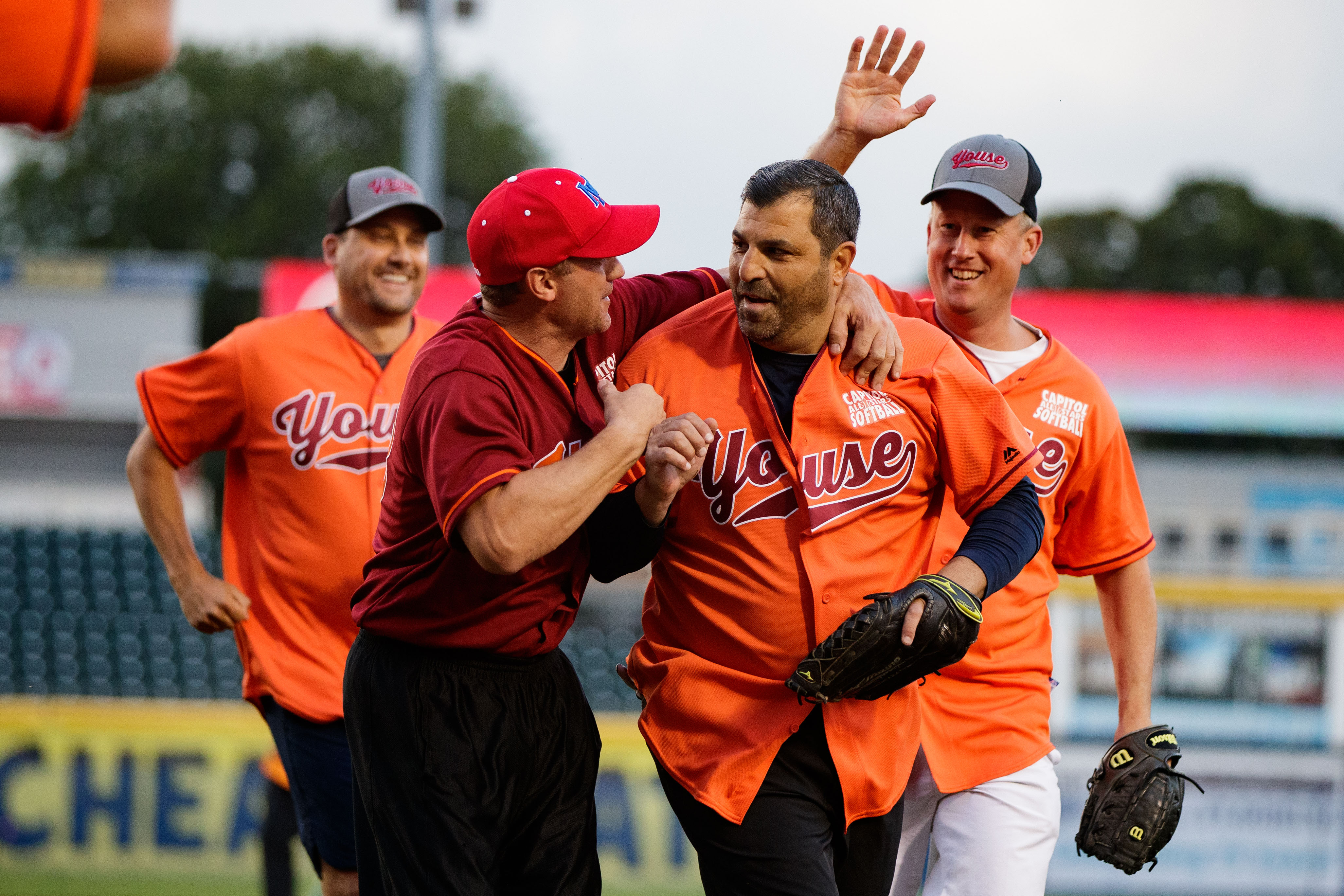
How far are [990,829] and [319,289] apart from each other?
16486 mm

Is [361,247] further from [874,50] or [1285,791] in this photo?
[1285,791]

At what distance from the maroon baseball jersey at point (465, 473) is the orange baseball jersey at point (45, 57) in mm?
1418

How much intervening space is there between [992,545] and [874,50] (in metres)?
1.61

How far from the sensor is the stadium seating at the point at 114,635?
13.3 metres

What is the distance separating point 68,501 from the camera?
25.6 metres

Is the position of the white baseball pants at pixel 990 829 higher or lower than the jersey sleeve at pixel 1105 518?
lower

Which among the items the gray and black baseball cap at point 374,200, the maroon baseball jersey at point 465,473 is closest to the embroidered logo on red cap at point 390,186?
the gray and black baseball cap at point 374,200

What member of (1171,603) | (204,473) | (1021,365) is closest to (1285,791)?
(1171,603)

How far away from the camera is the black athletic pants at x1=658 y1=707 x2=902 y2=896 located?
9.64 ft

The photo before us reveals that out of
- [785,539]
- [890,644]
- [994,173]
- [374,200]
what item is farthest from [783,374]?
[374,200]

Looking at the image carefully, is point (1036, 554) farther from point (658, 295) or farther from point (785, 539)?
point (658, 295)

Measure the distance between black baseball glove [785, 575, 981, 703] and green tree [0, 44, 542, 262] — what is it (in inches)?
1506

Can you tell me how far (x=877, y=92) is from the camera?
371 centimetres

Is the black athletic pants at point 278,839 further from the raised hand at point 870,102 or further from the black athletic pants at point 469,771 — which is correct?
the raised hand at point 870,102
